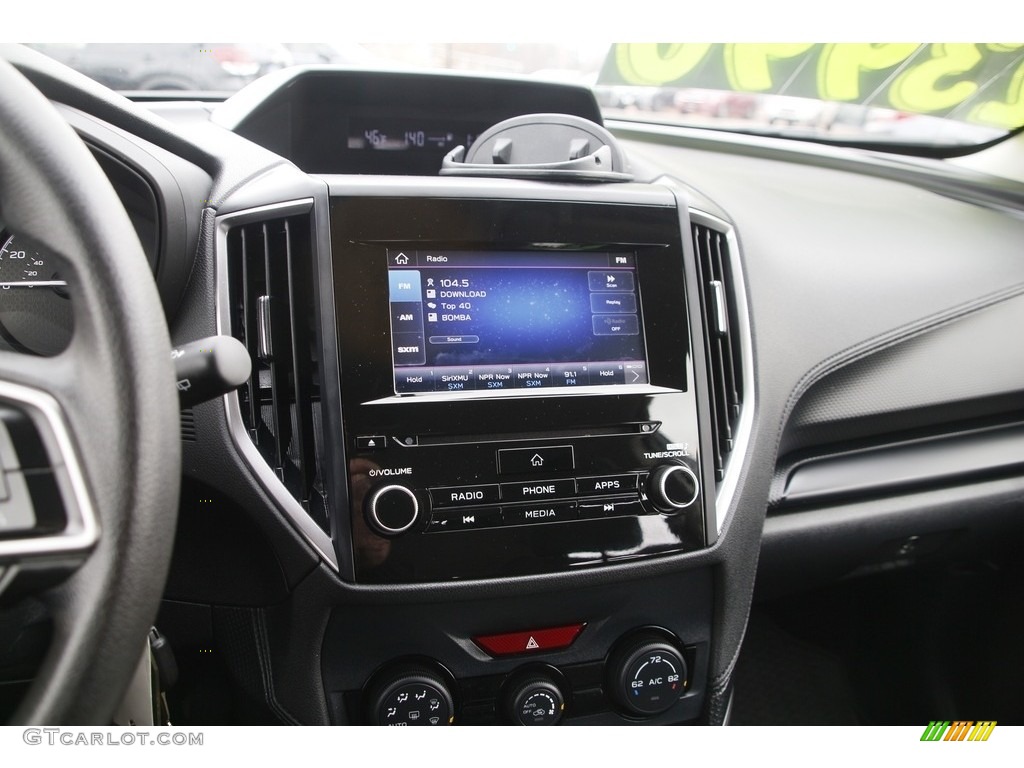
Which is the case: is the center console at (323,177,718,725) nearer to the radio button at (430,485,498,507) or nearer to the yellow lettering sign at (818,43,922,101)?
the radio button at (430,485,498,507)

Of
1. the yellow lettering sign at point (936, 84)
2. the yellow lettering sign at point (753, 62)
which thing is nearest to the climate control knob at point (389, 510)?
the yellow lettering sign at point (753, 62)

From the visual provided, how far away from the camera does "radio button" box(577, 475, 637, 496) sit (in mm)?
1008

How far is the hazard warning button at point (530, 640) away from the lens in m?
1.05

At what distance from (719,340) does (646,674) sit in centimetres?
45

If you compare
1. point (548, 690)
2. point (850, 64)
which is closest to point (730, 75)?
point (850, 64)

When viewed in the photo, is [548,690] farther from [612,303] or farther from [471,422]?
[612,303]

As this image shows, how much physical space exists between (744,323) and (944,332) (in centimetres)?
42

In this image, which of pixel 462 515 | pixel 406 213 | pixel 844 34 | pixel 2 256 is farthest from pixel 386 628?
pixel 844 34

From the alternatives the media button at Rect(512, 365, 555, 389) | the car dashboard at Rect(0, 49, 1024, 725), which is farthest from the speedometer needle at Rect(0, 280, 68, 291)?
the media button at Rect(512, 365, 555, 389)

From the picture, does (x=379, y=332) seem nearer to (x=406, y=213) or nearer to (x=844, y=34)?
(x=406, y=213)

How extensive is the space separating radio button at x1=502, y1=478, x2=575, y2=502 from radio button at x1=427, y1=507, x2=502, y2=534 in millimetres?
23

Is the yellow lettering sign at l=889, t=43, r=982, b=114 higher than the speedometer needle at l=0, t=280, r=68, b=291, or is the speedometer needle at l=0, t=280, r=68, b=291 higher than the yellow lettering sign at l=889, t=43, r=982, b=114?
the yellow lettering sign at l=889, t=43, r=982, b=114

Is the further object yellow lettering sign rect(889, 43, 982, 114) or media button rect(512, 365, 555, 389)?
yellow lettering sign rect(889, 43, 982, 114)

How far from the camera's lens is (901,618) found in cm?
166
